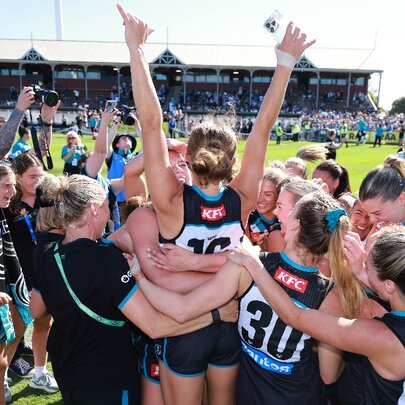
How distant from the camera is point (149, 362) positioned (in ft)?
8.77

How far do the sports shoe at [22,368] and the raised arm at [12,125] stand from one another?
216 centimetres

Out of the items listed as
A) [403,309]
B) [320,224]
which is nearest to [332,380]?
[403,309]

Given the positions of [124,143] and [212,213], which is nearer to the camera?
[212,213]

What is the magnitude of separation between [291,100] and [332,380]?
48.6m

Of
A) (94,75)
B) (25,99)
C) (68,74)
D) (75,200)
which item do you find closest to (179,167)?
(75,200)

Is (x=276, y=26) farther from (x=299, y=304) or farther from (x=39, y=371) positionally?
(x=39, y=371)

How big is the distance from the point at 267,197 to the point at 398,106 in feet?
225

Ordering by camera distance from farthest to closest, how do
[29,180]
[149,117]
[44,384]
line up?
[29,180] < [44,384] < [149,117]

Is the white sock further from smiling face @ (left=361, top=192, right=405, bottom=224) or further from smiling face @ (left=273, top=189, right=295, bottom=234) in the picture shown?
smiling face @ (left=361, top=192, right=405, bottom=224)

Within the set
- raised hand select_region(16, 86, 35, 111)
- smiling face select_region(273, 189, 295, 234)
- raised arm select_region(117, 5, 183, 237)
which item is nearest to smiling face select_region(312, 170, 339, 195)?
smiling face select_region(273, 189, 295, 234)

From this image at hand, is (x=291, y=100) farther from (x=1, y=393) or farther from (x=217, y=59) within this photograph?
(x=1, y=393)

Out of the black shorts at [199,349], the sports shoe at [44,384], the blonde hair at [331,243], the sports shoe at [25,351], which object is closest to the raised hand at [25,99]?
the sports shoe at [25,351]

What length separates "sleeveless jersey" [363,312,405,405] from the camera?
186cm

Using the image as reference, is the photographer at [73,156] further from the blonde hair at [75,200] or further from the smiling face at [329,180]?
the blonde hair at [75,200]
